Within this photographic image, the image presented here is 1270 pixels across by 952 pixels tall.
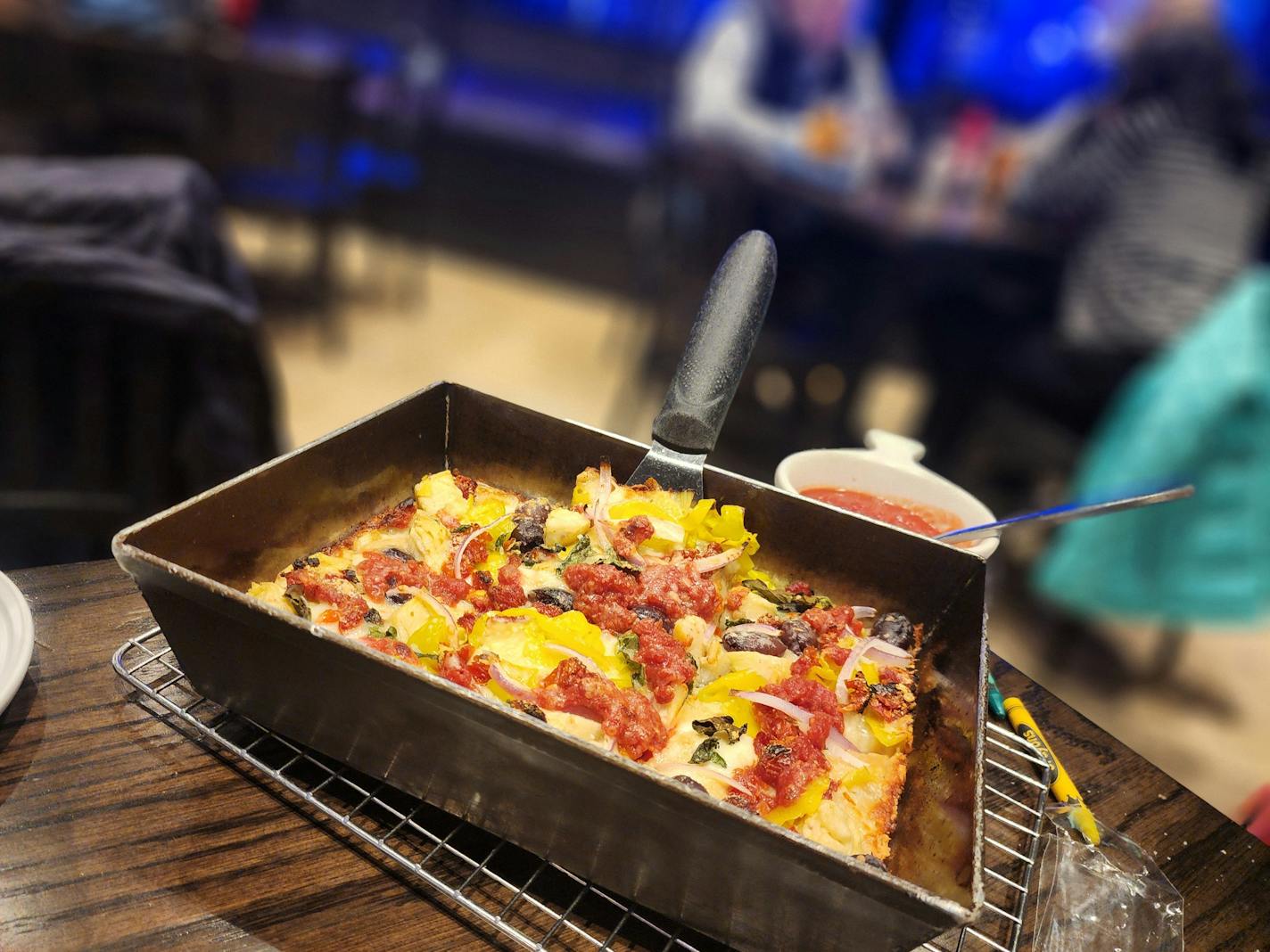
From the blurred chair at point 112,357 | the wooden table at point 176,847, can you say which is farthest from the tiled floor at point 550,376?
the wooden table at point 176,847

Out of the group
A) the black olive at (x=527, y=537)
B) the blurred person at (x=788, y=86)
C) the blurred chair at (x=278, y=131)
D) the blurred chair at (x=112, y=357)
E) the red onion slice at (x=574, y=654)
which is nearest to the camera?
the red onion slice at (x=574, y=654)

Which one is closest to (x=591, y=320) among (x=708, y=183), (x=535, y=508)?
(x=708, y=183)

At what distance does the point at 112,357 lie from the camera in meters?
1.99

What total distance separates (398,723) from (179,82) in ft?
14.8

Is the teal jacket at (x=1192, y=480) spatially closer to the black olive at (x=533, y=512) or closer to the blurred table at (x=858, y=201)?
the blurred table at (x=858, y=201)

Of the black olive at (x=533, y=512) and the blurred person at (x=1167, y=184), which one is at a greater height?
the blurred person at (x=1167, y=184)

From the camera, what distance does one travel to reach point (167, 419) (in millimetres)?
2117

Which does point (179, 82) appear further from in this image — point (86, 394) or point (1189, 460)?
point (1189, 460)

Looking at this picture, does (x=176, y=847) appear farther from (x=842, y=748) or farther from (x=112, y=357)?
(x=112, y=357)

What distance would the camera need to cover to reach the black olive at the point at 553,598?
1179mm

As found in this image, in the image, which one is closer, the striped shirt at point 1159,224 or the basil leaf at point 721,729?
the basil leaf at point 721,729

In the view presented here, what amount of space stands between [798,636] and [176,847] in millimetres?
764

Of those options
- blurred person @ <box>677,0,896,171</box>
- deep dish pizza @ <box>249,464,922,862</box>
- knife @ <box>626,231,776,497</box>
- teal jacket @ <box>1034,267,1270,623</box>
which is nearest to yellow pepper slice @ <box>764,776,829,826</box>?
deep dish pizza @ <box>249,464,922,862</box>

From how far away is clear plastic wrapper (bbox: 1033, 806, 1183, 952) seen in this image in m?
0.96
